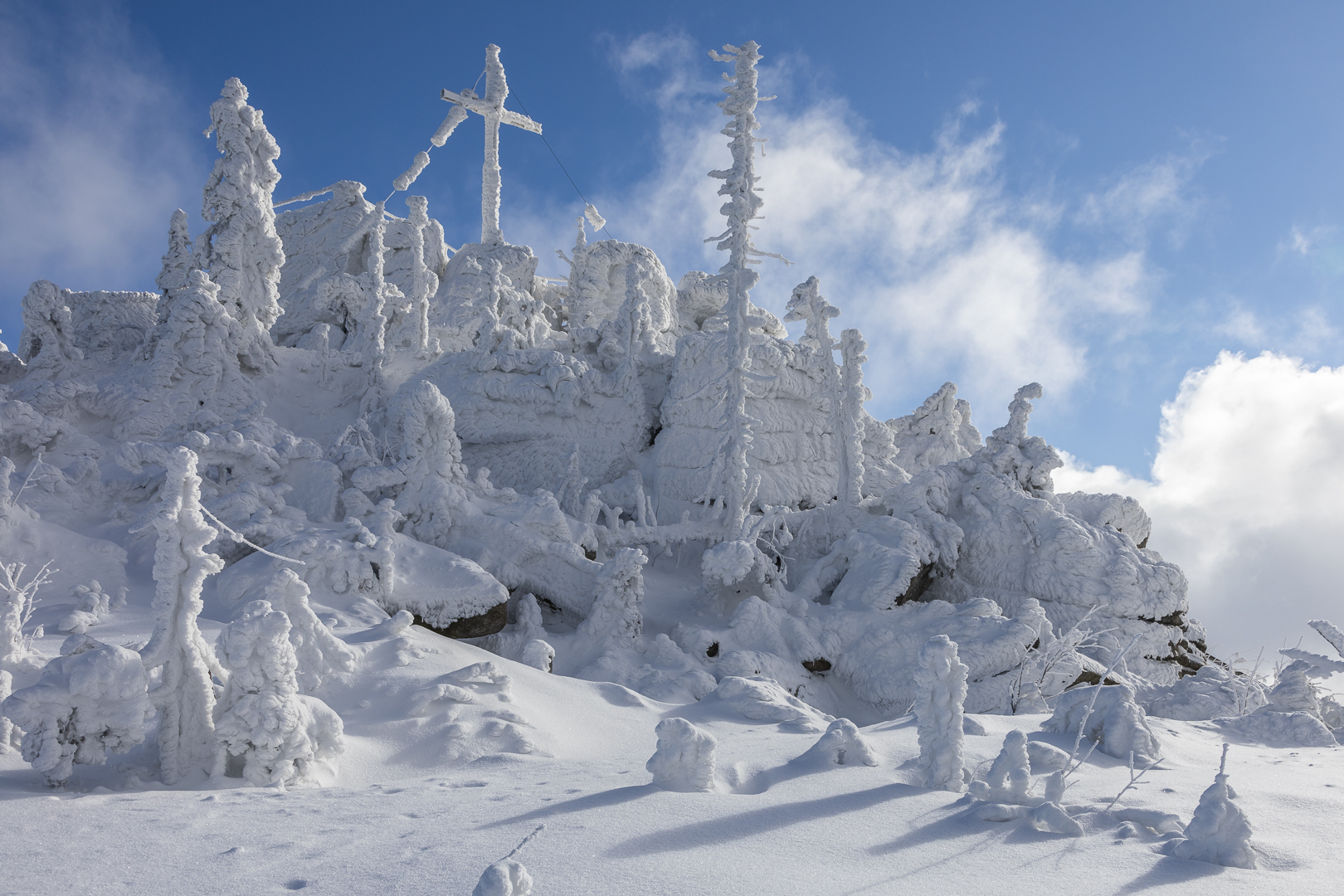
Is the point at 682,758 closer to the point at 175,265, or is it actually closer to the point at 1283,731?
the point at 1283,731

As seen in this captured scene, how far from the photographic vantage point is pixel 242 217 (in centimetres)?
1708

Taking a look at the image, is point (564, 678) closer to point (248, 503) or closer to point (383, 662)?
point (383, 662)

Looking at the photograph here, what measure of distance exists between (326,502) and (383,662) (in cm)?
578

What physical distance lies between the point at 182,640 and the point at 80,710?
742 mm

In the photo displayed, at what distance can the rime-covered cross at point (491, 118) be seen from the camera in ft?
89.3

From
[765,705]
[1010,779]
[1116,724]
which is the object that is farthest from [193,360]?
[1116,724]

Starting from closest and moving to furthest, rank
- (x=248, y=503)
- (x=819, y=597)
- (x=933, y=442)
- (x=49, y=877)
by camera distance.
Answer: (x=49, y=877) → (x=248, y=503) → (x=819, y=597) → (x=933, y=442)

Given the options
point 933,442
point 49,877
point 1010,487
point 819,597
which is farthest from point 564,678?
point 933,442

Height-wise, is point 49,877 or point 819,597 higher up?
point 819,597

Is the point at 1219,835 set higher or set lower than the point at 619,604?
lower

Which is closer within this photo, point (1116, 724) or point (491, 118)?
point (1116, 724)

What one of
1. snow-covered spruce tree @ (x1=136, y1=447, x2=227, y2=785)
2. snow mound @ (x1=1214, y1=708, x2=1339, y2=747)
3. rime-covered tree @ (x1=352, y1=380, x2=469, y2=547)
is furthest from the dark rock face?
snow mound @ (x1=1214, y1=708, x2=1339, y2=747)

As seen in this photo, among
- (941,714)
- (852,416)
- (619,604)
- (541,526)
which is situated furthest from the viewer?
(852,416)

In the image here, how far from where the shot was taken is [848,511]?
16.4 m
